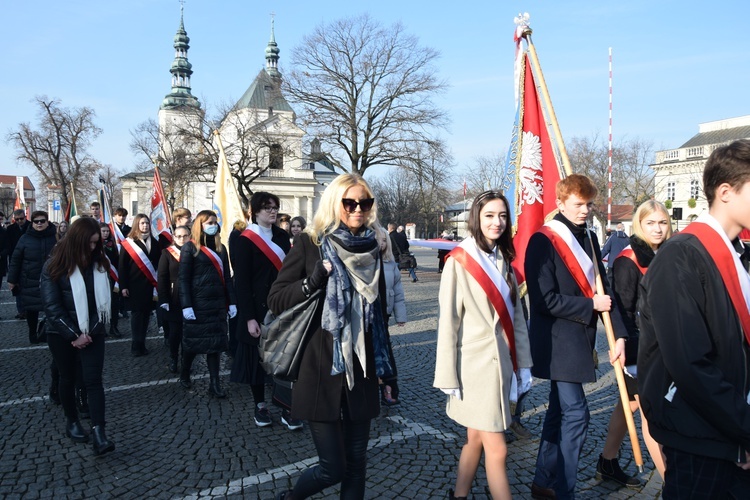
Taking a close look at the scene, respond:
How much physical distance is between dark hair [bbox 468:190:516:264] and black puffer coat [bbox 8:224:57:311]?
7.14 m

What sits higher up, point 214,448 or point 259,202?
point 259,202

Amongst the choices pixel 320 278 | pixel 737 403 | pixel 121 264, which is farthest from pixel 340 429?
pixel 121 264

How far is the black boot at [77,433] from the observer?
4.48 m

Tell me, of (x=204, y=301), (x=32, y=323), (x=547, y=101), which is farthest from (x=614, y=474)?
(x=32, y=323)

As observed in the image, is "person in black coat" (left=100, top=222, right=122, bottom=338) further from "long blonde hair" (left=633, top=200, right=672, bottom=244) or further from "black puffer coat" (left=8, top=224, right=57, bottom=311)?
"long blonde hair" (left=633, top=200, right=672, bottom=244)

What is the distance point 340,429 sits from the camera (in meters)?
2.78

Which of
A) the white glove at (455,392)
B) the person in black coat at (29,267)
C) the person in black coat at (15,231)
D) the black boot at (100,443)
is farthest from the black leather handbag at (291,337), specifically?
the person in black coat at (15,231)

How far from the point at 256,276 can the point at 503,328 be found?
253cm

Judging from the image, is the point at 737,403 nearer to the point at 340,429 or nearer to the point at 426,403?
the point at 340,429

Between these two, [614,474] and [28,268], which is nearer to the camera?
[614,474]

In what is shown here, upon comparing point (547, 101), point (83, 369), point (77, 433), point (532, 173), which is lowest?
point (77, 433)

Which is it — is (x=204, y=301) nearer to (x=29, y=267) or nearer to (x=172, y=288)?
(x=172, y=288)

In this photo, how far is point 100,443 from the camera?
418 centimetres

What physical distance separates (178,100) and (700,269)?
84185 mm
